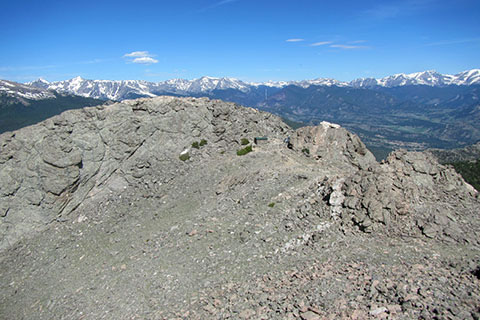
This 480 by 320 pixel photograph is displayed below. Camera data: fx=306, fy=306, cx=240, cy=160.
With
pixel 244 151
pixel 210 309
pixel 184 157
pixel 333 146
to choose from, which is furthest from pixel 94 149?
pixel 333 146

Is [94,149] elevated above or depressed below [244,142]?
above

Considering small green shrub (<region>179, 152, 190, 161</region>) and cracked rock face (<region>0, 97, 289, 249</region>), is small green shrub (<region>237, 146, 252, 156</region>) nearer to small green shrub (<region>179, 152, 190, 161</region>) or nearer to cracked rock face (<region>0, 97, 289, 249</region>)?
cracked rock face (<region>0, 97, 289, 249</region>)

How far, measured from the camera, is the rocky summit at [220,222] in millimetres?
15953

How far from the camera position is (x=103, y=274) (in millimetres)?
24453

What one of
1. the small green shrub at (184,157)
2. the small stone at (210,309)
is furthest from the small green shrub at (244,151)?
the small stone at (210,309)

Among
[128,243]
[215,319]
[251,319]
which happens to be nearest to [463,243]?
[251,319]

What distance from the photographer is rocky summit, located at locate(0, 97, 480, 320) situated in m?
16.0

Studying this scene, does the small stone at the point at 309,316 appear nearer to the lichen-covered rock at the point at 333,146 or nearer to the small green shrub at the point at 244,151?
the lichen-covered rock at the point at 333,146

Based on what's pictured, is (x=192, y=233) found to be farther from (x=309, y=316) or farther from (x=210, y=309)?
(x=309, y=316)

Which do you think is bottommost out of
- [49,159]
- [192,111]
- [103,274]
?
[103,274]

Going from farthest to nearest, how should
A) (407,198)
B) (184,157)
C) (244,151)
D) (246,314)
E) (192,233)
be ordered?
1. (184,157)
2. (244,151)
3. (192,233)
4. (407,198)
5. (246,314)

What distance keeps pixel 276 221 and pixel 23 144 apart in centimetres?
2936

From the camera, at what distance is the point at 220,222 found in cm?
2545

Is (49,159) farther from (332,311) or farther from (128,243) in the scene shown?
(332,311)
